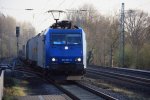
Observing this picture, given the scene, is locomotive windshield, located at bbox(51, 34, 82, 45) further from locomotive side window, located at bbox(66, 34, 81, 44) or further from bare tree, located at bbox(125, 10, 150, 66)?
bare tree, located at bbox(125, 10, 150, 66)

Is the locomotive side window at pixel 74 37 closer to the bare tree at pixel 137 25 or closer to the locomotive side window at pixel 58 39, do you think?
the locomotive side window at pixel 58 39

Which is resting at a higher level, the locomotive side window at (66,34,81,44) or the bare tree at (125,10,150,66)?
the bare tree at (125,10,150,66)

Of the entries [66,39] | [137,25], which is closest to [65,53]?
[66,39]

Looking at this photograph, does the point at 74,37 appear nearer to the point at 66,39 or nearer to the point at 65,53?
the point at 66,39

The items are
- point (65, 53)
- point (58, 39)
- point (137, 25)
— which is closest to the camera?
point (65, 53)

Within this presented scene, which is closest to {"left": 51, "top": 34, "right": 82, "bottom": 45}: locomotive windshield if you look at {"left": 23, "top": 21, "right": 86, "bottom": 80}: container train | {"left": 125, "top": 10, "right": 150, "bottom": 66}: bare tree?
{"left": 23, "top": 21, "right": 86, "bottom": 80}: container train

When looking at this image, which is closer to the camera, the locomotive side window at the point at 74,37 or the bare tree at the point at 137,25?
the locomotive side window at the point at 74,37

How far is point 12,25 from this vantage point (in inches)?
5153

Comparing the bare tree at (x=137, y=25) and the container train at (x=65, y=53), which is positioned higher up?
the bare tree at (x=137, y=25)

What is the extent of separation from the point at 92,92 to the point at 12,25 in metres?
115

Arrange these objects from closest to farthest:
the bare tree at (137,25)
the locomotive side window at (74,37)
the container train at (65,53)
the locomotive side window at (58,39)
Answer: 1. the container train at (65,53)
2. the locomotive side window at (58,39)
3. the locomotive side window at (74,37)
4. the bare tree at (137,25)

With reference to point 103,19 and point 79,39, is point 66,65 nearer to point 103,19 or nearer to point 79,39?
point 79,39

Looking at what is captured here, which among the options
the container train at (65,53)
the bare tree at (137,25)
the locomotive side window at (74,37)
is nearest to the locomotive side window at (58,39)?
the container train at (65,53)

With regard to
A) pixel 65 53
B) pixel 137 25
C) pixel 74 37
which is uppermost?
pixel 137 25
